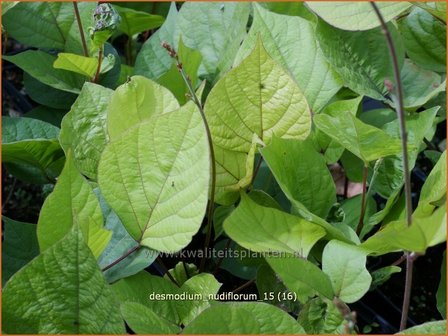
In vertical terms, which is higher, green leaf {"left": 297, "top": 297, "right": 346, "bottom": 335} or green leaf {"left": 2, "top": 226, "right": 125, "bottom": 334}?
green leaf {"left": 2, "top": 226, "right": 125, "bottom": 334}

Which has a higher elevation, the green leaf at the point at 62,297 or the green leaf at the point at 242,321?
the green leaf at the point at 62,297

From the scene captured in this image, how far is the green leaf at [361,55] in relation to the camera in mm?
658

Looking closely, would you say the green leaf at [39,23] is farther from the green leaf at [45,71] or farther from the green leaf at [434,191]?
the green leaf at [434,191]

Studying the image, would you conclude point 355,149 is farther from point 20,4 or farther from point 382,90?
point 20,4

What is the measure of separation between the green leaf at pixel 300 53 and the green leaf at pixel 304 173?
0.09 m

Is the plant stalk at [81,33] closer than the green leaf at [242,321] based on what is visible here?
No

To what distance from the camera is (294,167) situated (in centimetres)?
58

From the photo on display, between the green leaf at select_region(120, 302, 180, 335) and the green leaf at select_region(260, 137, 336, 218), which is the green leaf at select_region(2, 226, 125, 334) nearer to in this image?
the green leaf at select_region(120, 302, 180, 335)

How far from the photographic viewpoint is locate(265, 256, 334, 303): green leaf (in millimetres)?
498

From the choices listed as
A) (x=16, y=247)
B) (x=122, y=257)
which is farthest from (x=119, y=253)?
(x=16, y=247)

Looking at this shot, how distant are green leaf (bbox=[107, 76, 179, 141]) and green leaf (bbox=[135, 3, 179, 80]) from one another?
0.17m

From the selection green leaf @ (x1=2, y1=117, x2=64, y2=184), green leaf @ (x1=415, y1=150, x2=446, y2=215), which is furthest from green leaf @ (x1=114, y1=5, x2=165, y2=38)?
green leaf @ (x1=415, y1=150, x2=446, y2=215)

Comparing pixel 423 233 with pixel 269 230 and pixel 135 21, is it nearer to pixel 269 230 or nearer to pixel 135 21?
pixel 269 230

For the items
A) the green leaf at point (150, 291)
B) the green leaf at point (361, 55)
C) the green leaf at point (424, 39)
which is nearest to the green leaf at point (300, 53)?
the green leaf at point (361, 55)
